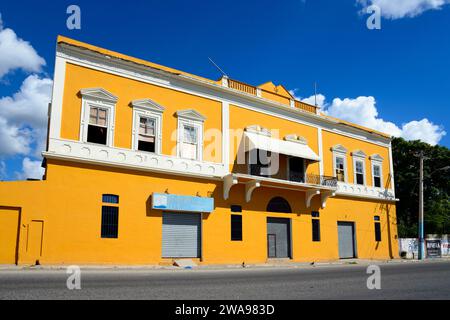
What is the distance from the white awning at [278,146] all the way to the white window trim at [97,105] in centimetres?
779

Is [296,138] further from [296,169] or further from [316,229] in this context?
[316,229]

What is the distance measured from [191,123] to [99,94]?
202 inches

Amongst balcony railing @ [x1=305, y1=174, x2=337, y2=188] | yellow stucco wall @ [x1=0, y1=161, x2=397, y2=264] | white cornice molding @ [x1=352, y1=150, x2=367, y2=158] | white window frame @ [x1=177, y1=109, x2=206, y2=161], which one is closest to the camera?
yellow stucco wall @ [x1=0, y1=161, x2=397, y2=264]

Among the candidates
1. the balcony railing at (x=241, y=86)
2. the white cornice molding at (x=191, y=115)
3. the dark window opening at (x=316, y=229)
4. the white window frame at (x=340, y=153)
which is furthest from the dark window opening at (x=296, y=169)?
the white cornice molding at (x=191, y=115)

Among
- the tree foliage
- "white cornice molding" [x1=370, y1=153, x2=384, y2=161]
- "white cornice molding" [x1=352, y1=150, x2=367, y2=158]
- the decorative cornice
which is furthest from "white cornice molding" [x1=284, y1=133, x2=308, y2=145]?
the tree foliage

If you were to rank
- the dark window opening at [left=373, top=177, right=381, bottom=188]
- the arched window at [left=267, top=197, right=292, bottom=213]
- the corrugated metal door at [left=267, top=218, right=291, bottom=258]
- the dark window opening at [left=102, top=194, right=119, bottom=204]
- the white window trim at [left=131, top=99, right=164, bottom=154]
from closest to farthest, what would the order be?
the dark window opening at [left=102, top=194, right=119, bottom=204] → the white window trim at [left=131, top=99, right=164, bottom=154] → the corrugated metal door at [left=267, top=218, right=291, bottom=258] → the arched window at [left=267, top=197, right=292, bottom=213] → the dark window opening at [left=373, top=177, right=381, bottom=188]

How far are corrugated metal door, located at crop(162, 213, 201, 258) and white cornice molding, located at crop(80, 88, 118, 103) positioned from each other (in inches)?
243

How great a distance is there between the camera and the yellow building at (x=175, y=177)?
17.7 m

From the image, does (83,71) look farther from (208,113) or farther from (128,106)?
(208,113)

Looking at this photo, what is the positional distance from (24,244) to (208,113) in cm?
1136

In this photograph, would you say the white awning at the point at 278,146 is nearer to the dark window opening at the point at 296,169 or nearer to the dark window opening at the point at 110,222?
the dark window opening at the point at 296,169

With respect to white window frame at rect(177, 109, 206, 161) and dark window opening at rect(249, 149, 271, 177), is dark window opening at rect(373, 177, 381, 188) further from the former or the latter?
white window frame at rect(177, 109, 206, 161)

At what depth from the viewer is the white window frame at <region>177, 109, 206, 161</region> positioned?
21.8 metres

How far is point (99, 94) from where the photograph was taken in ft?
63.8
